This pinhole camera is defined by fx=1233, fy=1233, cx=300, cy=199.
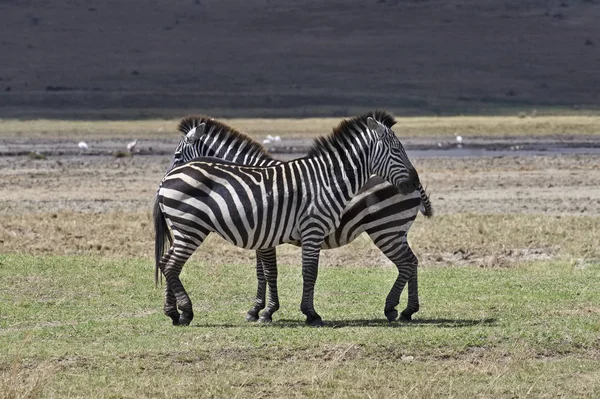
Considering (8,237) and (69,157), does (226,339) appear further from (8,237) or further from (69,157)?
(69,157)

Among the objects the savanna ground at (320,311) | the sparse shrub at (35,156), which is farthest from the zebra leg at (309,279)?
the sparse shrub at (35,156)

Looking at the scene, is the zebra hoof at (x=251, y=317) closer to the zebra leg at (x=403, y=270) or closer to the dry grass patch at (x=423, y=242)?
the zebra leg at (x=403, y=270)

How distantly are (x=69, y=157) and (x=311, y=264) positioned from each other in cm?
2256

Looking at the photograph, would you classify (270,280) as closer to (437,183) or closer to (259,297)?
(259,297)

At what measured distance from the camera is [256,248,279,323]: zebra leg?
11477mm

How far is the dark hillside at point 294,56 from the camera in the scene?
50.6m

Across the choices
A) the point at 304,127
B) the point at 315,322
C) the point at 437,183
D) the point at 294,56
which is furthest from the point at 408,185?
the point at 294,56

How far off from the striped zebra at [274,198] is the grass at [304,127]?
2785cm

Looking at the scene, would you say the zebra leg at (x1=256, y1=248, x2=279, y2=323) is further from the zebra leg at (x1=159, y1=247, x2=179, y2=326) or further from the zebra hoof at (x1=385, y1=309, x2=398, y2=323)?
the zebra hoof at (x1=385, y1=309, x2=398, y2=323)

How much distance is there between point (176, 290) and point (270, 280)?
38.1 inches

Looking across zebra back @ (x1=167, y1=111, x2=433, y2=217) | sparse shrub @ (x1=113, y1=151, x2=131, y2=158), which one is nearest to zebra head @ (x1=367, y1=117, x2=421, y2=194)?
zebra back @ (x1=167, y1=111, x2=433, y2=217)

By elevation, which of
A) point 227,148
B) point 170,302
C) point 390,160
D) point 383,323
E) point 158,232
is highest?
point 227,148

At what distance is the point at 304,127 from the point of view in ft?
138

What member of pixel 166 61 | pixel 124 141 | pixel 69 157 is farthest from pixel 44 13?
pixel 69 157
